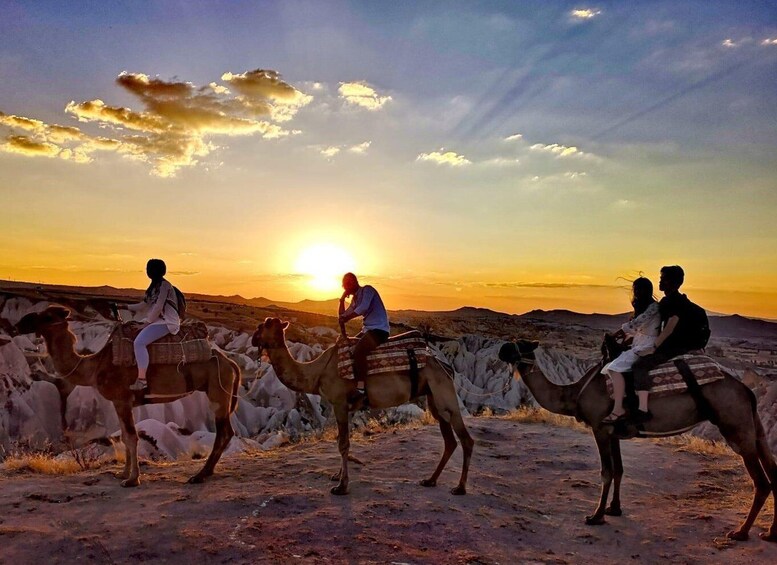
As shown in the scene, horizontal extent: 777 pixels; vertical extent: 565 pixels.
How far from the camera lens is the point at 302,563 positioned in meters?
5.88

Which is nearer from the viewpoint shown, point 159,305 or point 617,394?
point 617,394

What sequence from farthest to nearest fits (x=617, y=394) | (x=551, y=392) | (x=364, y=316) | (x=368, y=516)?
(x=364, y=316), (x=551, y=392), (x=617, y=394), (x=368, y=516)

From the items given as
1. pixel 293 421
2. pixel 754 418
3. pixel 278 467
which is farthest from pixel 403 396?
pixel 293 421

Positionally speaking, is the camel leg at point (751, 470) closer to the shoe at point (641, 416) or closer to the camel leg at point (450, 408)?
the shoe at point (641, 416)

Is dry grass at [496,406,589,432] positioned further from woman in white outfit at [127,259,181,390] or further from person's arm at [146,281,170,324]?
person's arm at [146,281,170,324]

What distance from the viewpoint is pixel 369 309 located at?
916 centimetres

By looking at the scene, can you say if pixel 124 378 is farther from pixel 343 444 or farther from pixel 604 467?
pixel 604 467

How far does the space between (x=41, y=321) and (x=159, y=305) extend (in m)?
1.81

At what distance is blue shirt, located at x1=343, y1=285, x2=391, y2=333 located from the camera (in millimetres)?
9062

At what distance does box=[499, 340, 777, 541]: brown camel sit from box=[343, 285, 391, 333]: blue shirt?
2577mm

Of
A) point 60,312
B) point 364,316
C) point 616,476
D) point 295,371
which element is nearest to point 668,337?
A: point 616,476

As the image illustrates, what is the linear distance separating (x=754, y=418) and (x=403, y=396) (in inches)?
188

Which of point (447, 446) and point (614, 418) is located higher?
point (614, 418)

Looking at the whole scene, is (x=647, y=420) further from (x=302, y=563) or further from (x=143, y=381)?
(x=143, y=381)
